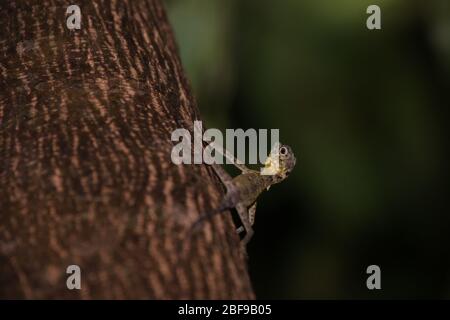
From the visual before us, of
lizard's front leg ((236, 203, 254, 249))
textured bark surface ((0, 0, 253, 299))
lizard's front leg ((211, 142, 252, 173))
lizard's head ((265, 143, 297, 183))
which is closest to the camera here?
textured bark surface ((0, 0, 253, 299))

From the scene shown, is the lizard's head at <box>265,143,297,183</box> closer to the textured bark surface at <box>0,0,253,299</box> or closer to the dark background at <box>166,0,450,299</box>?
the textured bark surface at <box>0,0,253,299</box>

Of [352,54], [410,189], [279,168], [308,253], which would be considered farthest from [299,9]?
[279,168]

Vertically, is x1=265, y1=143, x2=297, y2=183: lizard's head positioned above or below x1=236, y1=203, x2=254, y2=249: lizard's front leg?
above

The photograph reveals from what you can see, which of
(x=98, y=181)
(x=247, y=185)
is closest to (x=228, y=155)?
(x=247, y=185)

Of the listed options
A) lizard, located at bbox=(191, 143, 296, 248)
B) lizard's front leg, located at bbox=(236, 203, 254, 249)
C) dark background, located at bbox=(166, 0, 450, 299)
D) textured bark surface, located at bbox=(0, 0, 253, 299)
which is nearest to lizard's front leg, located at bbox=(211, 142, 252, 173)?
lizard, located at bbox=(191, 143, 296, 248)

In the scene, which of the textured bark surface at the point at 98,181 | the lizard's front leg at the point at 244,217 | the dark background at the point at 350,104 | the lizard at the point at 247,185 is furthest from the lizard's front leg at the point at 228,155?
the dark background at the point at 350,104
